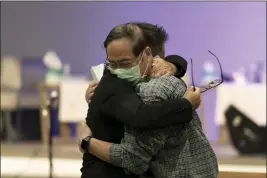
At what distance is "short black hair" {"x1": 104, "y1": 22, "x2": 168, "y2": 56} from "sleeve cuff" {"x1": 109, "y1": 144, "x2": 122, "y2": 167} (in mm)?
239

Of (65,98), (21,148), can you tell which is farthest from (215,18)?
(21,148)

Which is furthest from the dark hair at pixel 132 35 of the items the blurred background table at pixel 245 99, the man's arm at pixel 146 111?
the blurred background table at pixel 245 99

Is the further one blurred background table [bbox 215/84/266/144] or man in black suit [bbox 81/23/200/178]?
blurred background table [bbox 215/84/266/144]

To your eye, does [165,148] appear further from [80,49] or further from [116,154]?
[80,49]

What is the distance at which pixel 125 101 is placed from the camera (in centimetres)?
132

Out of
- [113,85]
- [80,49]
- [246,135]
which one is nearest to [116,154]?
[113,85]

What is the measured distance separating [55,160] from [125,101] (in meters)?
3.93

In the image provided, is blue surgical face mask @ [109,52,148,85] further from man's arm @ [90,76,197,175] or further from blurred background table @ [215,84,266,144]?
blurred background table @ [215,84,266,144]

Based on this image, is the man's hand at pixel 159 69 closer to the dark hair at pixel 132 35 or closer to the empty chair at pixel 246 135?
the dark hair at pixel 132 35

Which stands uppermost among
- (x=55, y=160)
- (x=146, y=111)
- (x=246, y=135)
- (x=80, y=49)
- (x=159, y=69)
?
(x=80, y=49)

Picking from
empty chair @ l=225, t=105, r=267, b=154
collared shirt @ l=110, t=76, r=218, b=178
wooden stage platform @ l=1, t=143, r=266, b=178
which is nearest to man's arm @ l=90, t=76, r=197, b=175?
collared shirt @ l=110, t=76, r=218, b=178

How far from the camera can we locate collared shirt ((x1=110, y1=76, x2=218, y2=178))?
1.31m

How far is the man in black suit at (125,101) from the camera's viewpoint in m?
1.29

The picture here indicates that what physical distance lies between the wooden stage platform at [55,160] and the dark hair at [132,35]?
2.78 meters
